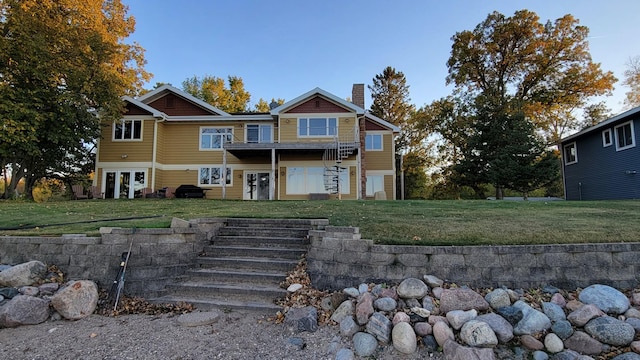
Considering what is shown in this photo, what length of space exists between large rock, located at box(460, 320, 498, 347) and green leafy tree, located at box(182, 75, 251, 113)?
94.2 feet

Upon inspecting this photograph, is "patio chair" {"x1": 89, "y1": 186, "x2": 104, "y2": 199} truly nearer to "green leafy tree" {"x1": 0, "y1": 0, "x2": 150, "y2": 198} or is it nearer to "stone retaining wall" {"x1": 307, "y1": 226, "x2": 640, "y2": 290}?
"green leafy tree" {"x1": 0, "y1": 0, "x2": 150, "y2": 198}

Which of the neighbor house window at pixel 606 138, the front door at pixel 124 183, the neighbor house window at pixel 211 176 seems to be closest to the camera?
the neighbor house window at pixel 606 138

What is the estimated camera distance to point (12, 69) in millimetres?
13961

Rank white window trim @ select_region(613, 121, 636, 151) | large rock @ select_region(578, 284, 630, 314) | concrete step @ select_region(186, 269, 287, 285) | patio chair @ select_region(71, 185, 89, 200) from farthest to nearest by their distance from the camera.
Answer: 1. patio chair @ select_region(71, 185, 89, 200)
2. white window trim @ select_region(613, 121, 636, 151)
3. concrete step @ select_region(186, 269, 287, 285)
4. large rock @ select_region(578, 284, 630, 314)

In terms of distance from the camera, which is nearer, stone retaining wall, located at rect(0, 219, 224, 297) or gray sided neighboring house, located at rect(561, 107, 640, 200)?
stone retaining wall, located at rect(0, 219, 224, 297)

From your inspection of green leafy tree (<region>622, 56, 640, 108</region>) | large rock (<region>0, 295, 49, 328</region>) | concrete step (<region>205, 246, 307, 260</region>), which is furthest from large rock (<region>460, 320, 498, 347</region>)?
green leafy tree (<region>622, 56, 640, 108</region>)

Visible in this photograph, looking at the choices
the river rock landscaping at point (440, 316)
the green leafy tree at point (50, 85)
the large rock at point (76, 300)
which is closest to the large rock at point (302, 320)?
the river rock landscaping at point (440, 316)

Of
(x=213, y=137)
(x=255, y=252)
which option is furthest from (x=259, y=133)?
(x=255, y=252)

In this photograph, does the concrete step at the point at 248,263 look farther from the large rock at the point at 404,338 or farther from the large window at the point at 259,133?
the large window at the point at 259,133

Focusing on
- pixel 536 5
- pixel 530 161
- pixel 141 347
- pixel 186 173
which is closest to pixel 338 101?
pixel 186 173

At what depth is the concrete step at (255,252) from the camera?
517 cm

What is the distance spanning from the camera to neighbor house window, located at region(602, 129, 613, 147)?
1525 cm

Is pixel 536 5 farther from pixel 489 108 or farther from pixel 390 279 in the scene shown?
pixel 390 279

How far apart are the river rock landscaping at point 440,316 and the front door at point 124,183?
13730mm
